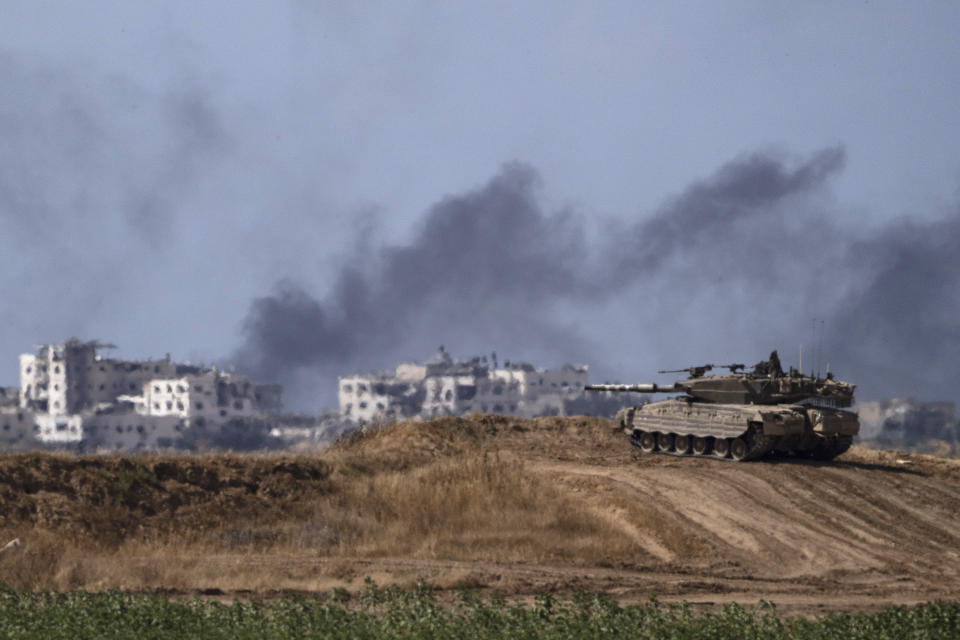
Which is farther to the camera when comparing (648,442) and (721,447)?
(648,442)

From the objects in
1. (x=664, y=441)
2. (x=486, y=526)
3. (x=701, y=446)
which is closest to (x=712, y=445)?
(x=701, y=446)

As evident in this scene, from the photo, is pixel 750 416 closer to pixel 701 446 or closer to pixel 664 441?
pixel 701 446

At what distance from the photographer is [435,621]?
19703 millimetres

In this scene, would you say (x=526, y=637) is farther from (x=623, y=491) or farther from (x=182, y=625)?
(x=623, y=491)

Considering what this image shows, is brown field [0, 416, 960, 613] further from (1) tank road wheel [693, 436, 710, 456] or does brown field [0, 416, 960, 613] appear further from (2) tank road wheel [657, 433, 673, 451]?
(2) tank road wheel [657, 433, 673, 451]

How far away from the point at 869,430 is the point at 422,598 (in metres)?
99.9

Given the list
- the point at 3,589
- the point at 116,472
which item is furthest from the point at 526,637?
the point at 116,472

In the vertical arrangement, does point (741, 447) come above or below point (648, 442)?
below

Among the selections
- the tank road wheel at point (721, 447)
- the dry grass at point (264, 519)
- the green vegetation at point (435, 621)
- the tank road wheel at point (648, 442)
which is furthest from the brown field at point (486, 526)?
the green vegetation at point (435, 621)

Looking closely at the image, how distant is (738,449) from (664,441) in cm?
319

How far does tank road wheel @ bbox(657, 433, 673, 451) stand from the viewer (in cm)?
4150

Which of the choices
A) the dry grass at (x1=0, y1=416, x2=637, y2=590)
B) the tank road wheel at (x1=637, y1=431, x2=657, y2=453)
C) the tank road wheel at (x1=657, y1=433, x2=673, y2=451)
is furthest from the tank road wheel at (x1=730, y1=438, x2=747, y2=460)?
the dry grass at (x1=0, y1=416, x2=637, y2=590)

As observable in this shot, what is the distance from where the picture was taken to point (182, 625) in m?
20.0

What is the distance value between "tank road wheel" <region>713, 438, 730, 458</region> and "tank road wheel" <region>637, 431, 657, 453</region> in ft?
7.85
